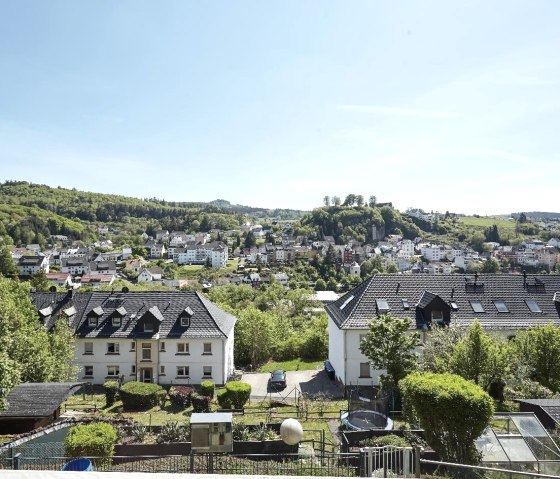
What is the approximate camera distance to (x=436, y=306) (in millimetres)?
32969

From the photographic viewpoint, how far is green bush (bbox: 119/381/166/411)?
28312 mm

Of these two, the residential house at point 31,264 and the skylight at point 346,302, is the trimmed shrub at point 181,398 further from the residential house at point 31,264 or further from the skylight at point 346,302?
the residential house at point 31,264

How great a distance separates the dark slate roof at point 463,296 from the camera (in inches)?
1298

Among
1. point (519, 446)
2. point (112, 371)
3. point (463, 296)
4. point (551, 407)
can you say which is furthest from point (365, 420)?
point (112, 371)

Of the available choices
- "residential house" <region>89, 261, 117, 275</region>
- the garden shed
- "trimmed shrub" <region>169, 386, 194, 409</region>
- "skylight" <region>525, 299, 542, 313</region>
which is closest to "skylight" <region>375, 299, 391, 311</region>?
"skylight" <region>525, 299, 542, 313</region>

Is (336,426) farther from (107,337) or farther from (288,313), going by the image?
(288,313)

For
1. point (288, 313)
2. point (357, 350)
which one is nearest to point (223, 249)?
point (288, 313)

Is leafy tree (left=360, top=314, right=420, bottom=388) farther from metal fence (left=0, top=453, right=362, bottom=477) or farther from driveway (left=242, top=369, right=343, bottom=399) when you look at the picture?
metal fence (left=0, top=453, right=362, bottom=477)

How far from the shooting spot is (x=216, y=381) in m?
34.7

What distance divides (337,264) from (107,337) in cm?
12898

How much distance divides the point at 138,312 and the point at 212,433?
82.5 ft

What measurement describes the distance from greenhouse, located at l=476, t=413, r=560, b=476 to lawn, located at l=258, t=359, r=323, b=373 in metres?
24.9

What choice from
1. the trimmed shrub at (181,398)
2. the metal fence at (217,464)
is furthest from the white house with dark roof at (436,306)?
the metal fence at (217,464)

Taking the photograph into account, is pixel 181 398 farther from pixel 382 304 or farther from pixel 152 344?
pixel 382 304
